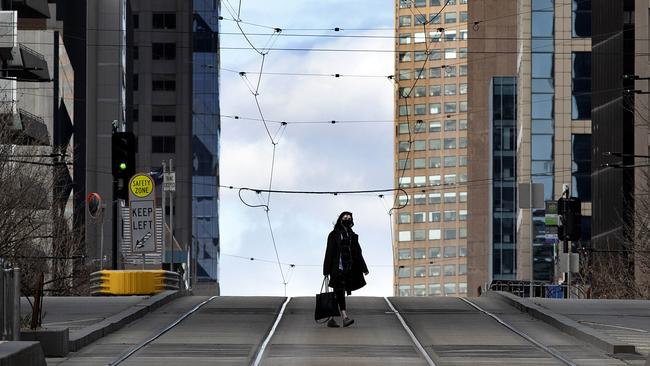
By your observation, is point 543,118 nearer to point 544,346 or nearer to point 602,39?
point 602,39

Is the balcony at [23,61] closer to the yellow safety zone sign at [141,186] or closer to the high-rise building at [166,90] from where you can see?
the yellow safety zone sign at [141,186]

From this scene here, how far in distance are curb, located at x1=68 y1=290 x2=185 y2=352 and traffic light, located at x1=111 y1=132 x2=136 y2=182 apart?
2.78 metres

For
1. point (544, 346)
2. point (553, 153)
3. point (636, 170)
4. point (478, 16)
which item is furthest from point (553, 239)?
point (478, 16)

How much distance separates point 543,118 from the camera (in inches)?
5251

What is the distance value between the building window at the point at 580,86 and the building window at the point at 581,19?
5.16 ft

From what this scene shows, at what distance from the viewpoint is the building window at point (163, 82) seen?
193250mm

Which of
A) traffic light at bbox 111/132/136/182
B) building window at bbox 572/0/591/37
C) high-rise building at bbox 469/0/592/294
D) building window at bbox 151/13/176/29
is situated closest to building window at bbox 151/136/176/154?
building window at bbox 151/13/176/29

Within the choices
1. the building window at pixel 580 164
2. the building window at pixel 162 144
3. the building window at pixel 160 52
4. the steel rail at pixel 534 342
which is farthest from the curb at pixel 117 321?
the building window at pixel 160 52

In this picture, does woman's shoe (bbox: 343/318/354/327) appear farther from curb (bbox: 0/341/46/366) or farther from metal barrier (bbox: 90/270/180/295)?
metal barrier (bbox: 90/270/180/295)

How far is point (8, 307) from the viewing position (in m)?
22.1

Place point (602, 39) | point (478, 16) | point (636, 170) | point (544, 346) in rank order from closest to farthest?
point (544, 346) < point (636, 170) < point (602, 39) < point (478, 16)

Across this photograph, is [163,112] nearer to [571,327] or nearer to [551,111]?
[551,111]

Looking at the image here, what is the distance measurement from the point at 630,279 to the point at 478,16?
114 metres

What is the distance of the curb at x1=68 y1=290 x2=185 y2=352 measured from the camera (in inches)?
1016
